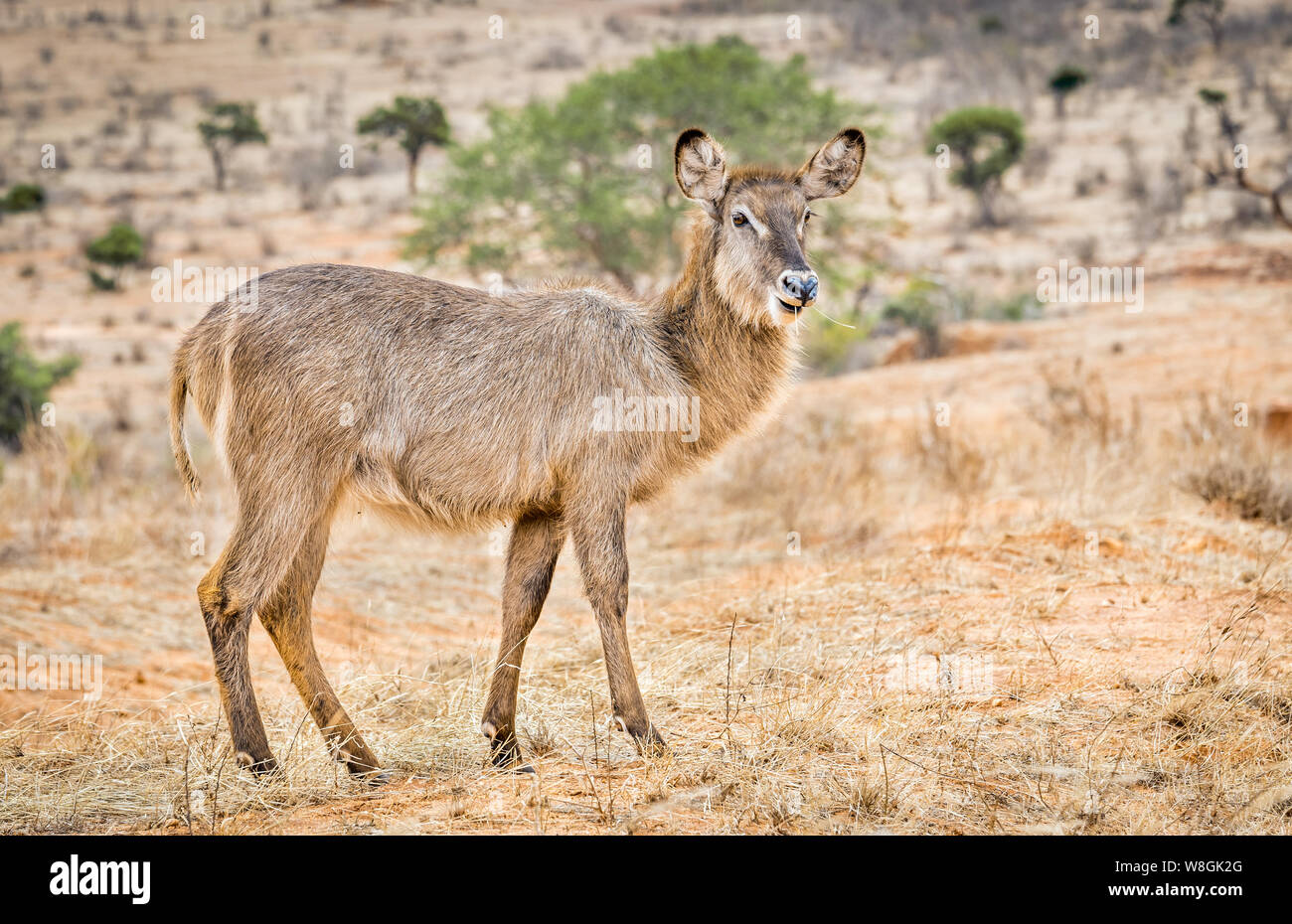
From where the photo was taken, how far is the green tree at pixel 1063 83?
31.1m

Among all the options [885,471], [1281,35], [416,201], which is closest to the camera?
[885,471]

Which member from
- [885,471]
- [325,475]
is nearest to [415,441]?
[325,475]

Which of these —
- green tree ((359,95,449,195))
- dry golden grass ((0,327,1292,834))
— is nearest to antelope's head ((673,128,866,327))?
dry golden grass ((0,327,1292,834))

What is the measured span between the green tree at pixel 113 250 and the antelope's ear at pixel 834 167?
21684 mm

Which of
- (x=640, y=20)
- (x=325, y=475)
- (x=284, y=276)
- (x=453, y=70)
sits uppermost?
(x=640, y=20)

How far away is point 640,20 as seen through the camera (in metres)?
41.3

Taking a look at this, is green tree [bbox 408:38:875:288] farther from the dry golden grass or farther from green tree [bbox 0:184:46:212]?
green tree [bbox 0:184:46:212]

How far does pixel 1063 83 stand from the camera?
102 ft

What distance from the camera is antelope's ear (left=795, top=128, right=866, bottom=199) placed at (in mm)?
5883

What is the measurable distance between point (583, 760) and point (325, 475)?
1.63 metres

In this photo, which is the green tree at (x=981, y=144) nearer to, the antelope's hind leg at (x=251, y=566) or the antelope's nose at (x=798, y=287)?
the antelope's nose at (x=798, y=287)

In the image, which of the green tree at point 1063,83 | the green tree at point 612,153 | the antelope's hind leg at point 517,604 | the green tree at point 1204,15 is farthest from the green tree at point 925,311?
the green tree at point 1204,15

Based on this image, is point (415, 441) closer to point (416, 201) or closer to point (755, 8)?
point (416, 201)

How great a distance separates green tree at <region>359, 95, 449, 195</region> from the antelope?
22.3 metres
